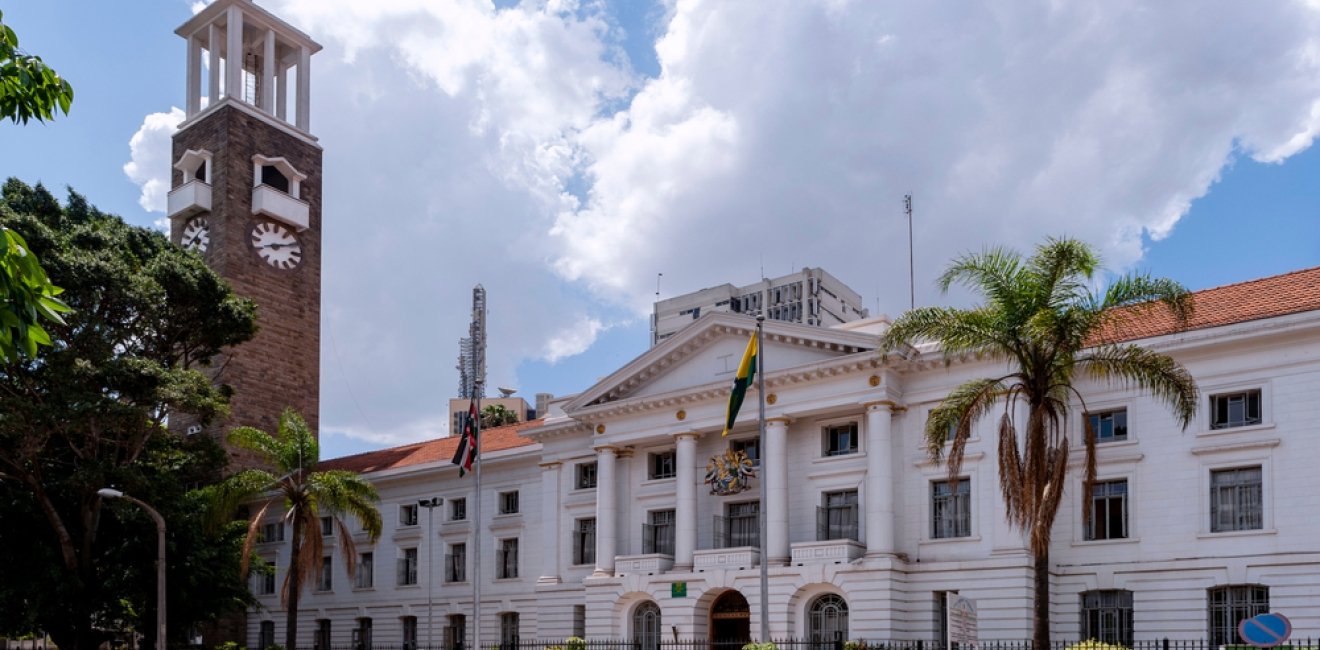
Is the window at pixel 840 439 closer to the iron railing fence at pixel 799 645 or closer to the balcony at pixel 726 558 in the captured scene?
the balcony at pixel 726 558

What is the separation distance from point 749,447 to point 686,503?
275cm

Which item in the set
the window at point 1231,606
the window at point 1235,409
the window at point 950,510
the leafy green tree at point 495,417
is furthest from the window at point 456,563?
the window at point 1235,409

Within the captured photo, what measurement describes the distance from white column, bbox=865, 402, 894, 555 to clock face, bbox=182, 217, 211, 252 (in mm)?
34926

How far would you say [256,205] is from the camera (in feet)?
200

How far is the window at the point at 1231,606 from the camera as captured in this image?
3284cm

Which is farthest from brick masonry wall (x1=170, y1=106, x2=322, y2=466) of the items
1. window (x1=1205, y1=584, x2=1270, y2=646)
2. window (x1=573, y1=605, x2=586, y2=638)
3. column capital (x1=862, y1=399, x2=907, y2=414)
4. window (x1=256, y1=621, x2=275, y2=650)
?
window (x1=1205, y1=584, x2=1270, y2=646)

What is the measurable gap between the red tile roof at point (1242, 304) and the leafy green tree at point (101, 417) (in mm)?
27087

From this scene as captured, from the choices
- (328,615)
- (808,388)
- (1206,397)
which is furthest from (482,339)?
(328,615)

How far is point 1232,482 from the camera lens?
111 ft

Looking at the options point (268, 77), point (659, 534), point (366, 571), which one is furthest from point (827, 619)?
point (268, 77)

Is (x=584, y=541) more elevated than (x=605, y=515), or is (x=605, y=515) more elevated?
(x=605, y=515)

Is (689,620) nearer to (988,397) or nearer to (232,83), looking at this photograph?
(988,397)

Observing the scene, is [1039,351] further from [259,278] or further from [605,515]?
[259,278]

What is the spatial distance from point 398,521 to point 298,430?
10.8 meters
